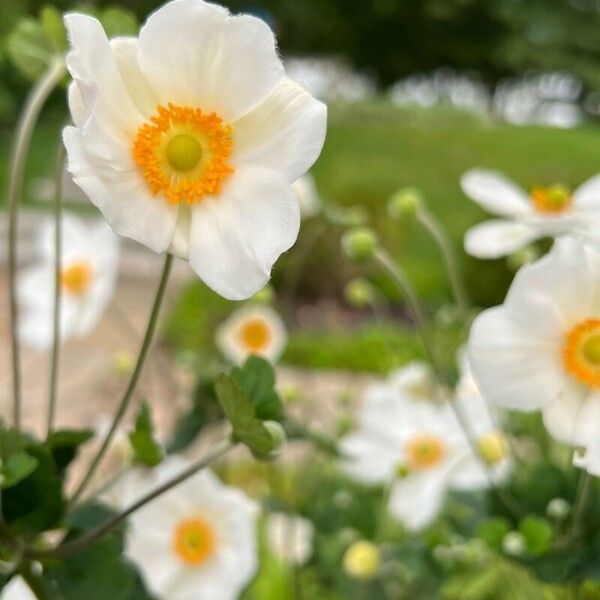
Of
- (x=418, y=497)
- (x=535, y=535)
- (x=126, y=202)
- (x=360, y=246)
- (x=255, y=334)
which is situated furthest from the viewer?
(x=255, y=334)

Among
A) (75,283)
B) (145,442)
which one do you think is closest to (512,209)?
(145,442)

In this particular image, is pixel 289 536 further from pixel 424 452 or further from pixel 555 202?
pixel 555 202

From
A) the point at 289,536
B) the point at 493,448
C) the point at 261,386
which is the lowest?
the point at 289,536

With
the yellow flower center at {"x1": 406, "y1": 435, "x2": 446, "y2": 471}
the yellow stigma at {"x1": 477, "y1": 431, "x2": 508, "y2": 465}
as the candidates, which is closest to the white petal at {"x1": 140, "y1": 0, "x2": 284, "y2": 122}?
the yellow stigma at {"x1": 477, "y1": 431, "x2": 508, "y2": 465}

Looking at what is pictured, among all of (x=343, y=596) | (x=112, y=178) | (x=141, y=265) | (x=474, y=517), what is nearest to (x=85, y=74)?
(x=112, y=178)

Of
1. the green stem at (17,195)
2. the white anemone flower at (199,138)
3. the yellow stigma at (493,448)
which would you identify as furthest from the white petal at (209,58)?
the yellow stigma at (493,448)
